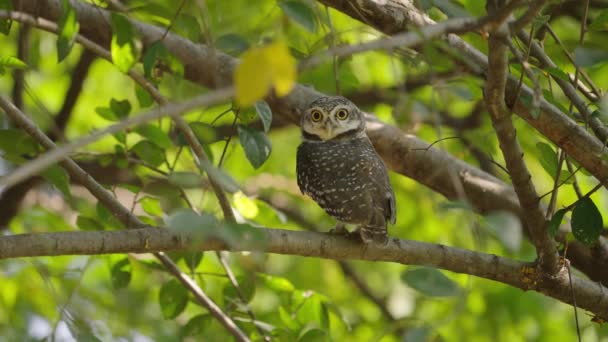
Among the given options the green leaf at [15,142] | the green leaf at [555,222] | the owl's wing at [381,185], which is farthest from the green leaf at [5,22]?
the green leaf at [555,222]

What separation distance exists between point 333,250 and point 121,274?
4.15 feet

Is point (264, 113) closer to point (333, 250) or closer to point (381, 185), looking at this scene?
point (333, 250)

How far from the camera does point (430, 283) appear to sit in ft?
8.52

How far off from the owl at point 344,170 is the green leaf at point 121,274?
95 centimetres

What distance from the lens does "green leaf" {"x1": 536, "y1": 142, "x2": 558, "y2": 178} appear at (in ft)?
11.5

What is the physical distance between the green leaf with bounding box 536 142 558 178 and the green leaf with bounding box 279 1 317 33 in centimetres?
115

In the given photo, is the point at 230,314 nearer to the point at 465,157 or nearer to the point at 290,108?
the point at 290,108

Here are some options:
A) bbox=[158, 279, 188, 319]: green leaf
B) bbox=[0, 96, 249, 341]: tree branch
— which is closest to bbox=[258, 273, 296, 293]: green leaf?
bbox=[0, 96, 249, 341]: tree branch

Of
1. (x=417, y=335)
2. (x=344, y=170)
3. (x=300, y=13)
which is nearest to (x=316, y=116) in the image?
(x=344, y=170)

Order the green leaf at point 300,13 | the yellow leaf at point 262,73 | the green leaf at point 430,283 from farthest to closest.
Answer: the green leaf at point 300,13 < the green leaf at point 430,283 < the yellow leaf at point 262,73

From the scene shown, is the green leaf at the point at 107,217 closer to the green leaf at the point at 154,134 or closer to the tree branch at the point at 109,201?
the tree branch at the point at 109,201

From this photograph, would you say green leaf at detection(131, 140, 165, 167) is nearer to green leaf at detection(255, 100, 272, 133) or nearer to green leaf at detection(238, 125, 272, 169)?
green leaf at detection(238, 125, 272, 169)

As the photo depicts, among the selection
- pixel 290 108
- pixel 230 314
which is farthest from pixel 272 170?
pixel 230 314

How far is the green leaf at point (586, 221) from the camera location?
3.32 m
